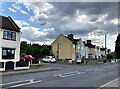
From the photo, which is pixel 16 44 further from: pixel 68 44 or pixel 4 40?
pixel 68 44

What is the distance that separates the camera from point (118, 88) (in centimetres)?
1432

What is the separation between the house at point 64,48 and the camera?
85.6 m

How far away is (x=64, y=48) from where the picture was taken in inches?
3401

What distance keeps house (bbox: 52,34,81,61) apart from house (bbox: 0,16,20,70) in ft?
141

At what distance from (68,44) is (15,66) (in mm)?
55049

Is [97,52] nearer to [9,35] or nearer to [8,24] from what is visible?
[8,24]

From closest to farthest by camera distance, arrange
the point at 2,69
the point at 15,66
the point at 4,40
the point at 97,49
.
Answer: the point at 2,69 < the point at 15,66 < the point at 4,40 < the point at 97,49

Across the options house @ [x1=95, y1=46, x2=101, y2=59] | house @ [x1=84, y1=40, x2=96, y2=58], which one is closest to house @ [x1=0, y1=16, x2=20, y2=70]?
house @ [x1=84, y1=40, x2=96, y2=58]

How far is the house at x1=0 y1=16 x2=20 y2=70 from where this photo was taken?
38.8m

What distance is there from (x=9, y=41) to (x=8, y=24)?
12.1 ft

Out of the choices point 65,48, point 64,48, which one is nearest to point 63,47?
point 64,48

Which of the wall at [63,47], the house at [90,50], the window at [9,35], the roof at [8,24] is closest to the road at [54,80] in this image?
the window at [9,35]

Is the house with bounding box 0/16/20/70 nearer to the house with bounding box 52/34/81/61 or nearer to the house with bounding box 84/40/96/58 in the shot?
the house with bounding box 52/34/81/61

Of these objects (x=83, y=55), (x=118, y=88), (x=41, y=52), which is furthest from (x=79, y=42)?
(x=118, y=88)
